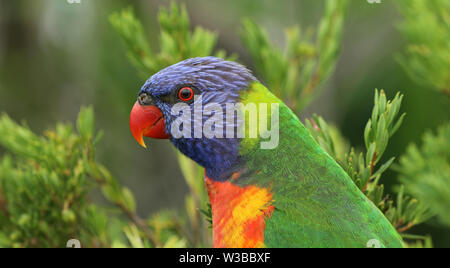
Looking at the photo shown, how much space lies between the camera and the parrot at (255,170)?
1.32 meters

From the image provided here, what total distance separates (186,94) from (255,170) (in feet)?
1.22

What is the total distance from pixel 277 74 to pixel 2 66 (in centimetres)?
356

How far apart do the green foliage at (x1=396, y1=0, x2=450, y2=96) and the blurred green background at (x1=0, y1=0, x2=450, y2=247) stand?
5.65 ft

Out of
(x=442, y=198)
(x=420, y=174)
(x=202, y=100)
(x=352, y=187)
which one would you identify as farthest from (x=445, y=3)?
(x=202, y=100)

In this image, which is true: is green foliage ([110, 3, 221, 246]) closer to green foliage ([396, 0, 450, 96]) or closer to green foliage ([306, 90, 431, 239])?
green foliage ([306, 90, 431, 239])

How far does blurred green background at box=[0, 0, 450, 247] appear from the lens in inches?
146

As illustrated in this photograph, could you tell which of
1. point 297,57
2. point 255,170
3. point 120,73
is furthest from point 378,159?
point 120,73

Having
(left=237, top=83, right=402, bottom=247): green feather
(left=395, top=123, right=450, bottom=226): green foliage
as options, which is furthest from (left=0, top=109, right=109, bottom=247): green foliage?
(left=395, top=123, right=450, bottom=226): green foliage

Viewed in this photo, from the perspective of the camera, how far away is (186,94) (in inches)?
61.3

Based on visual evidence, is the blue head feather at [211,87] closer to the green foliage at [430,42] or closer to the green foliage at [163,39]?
the green foliage at [163,39]

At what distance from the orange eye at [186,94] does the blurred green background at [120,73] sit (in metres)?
2.01

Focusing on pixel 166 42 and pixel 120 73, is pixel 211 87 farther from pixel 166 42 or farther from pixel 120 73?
pixel 120 73
